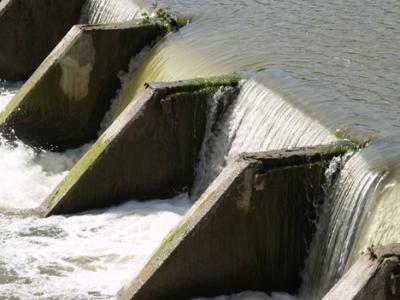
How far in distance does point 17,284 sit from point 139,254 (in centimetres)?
126

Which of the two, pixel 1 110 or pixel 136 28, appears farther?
pixel 1 110

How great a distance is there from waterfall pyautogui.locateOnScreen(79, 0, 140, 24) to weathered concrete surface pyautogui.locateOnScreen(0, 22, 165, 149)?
1443 mm

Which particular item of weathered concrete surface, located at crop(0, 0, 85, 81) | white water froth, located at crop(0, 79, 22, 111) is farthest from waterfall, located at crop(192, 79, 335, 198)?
weathered concrete surface, located at crop(0, 0, 85, 81)

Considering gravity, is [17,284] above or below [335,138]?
below

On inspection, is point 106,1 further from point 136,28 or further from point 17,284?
point 17,284

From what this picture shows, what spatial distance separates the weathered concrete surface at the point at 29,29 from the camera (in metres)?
17.4

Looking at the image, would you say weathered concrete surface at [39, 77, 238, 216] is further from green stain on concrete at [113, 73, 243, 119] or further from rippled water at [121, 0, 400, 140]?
rippled water at [121, 0, 400, 140]

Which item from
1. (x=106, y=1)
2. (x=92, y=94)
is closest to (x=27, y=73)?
(x=106, y=1)

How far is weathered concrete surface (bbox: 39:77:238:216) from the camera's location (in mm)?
12039

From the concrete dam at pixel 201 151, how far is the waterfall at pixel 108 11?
4 cm

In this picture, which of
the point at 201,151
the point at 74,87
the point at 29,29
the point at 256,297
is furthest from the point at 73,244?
the point at 29,29

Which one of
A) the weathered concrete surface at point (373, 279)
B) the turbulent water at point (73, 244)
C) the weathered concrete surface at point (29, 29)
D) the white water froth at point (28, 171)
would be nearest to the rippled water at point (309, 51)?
the white water froth at point (28, 171)

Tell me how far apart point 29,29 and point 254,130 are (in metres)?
7.06

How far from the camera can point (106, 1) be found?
16734 mm
